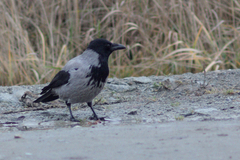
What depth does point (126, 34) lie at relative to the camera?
21.1 feet

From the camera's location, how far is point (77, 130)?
9.34ft

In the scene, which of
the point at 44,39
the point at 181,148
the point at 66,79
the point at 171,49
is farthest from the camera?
the point at 44,39

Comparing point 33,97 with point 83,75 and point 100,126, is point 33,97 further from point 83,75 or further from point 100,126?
point 100,126

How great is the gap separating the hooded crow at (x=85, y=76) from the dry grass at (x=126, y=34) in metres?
2.00

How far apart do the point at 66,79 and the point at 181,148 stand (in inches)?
64.9

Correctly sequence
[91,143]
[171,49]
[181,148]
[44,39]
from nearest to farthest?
[181,148]
[91,143]
[171,49]
[44,39]

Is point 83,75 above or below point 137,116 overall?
above

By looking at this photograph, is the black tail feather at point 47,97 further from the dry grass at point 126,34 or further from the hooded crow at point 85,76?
the dry grass at point 126,34

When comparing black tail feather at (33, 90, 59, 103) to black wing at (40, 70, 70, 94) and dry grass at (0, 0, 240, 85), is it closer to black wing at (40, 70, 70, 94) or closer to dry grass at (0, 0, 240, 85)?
black wing at (40, 70, 70, 94)

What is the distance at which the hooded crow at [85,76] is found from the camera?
10.9 ft

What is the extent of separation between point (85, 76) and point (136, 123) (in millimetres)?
672

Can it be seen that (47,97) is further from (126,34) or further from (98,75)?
(126,34)

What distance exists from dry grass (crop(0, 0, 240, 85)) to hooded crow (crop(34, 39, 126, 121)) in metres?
2.00

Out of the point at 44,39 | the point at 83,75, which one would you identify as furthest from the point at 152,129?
the point at 44,39
